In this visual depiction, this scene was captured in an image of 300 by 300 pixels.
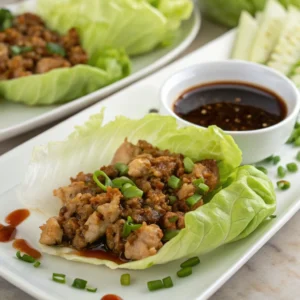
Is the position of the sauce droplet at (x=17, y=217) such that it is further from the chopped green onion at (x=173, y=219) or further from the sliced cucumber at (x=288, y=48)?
the sliced cucumber at (x=288, y=48)

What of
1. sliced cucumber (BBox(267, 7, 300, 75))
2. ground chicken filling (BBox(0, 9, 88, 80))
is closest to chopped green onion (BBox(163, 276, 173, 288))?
ground chicken filling (BBox(0, 9, 88, 80))

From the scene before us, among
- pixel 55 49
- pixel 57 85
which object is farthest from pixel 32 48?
pixel 57 85

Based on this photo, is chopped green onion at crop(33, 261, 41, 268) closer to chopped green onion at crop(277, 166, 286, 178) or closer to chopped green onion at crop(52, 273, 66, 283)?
chopped green onion at crop(52, 273, 66, 283)

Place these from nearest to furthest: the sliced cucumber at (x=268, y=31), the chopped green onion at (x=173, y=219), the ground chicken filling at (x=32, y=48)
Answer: the chopped green onion at (x=173, y=219), the ground chicken filling at (x=32, y=48), the sliced cucumber at (x=268, y=31)

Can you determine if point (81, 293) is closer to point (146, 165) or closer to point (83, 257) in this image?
point (83, 257)

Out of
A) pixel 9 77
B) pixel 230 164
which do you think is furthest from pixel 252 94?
pixel 9 77

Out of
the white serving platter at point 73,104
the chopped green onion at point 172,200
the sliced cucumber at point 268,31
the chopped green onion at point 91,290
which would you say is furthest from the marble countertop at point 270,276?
the sliced cucumber at point 268,31
